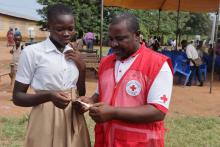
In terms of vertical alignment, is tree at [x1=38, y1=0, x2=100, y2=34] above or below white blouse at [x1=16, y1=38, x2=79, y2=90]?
above

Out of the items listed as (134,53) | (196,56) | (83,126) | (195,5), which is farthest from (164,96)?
(195,5)

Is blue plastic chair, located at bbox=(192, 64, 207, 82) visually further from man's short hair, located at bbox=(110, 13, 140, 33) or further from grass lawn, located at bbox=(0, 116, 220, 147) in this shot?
man's short hair, located at bbox=(110, 13, 140, 33)

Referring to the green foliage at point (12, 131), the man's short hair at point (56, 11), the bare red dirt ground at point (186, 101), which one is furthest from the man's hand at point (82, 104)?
the bare red dirt ground at point (186, 101)

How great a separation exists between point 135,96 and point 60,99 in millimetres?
382

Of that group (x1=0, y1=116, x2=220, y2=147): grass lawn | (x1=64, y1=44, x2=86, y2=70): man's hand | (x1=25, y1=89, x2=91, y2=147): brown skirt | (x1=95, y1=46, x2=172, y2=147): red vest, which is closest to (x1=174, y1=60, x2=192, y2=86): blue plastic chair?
(x1=0, y1=116, x2=220, y2=147): grass lawn

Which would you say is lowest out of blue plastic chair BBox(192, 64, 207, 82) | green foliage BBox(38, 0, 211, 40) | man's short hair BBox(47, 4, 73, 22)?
blue plastic chair BBox(192, 64, 207, 82)

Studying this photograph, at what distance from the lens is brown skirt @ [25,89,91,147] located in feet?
7.59

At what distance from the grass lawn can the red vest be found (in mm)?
3072

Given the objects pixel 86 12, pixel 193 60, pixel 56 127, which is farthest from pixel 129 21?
pixel 86 12

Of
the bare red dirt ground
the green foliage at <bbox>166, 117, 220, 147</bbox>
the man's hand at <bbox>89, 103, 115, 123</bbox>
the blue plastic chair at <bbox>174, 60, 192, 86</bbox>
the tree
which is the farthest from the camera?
the tree

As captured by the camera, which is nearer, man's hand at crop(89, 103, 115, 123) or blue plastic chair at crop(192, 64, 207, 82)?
man's hand at crop(89, 103, 115, 123)

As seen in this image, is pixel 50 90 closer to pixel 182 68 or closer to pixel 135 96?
pixel 135 96

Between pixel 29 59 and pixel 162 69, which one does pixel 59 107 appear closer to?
pixel 29 59

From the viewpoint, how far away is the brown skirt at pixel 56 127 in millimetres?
2314
